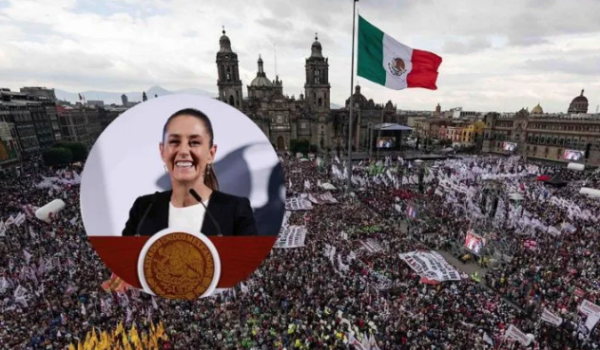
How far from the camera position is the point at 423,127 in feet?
333

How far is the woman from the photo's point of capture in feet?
16.2

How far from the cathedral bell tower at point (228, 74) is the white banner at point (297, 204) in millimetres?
48378

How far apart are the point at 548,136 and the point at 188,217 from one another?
74588 millimetres

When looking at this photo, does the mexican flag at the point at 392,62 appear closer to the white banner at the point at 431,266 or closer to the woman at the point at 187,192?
the white banner at the point at 431,266

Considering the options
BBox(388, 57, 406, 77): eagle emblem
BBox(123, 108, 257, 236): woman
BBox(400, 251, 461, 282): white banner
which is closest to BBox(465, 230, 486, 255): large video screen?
BBox(400, 251, 461, 282): white banner

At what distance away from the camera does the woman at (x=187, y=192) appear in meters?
4.93

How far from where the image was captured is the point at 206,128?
16.4 ft

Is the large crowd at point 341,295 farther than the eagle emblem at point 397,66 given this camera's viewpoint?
No

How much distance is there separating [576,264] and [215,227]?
70.9ft

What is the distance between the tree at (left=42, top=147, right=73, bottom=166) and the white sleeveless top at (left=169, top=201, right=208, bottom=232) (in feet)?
185

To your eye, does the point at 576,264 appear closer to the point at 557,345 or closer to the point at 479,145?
the point at 557,345

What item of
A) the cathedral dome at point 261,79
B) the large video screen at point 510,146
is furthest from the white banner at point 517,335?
A: the cathedral dome at point 261,79

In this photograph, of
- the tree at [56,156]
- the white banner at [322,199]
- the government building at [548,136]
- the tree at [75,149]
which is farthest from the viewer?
the government building at [548,136]

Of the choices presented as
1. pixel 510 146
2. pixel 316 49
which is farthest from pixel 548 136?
pixel 316 49
